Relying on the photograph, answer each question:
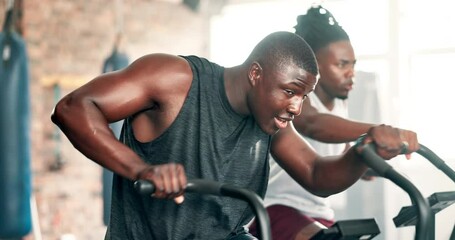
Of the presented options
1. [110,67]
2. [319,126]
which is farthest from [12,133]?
[319,126]

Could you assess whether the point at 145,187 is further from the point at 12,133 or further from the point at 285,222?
the point at 12,133

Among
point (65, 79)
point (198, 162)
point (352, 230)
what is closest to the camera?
point (352, 230)

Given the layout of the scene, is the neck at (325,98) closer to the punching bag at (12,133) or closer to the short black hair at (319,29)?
the short black hair at (319,29)

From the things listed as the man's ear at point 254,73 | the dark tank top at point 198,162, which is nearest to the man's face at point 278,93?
the man's ear at point 254,73

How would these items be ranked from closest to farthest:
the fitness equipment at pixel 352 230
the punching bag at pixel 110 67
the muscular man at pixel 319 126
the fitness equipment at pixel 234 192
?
the fitness equipment at pixel 234 192 → the fitness equipment at pixel 352 230 → the muscular man at pixel 319 126 → the punching bag at pixel 110 67

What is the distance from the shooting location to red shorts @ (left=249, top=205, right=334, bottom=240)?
2570 millimetres

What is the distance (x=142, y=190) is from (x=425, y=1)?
5465 millimetres

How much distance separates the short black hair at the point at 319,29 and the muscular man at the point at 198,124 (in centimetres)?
86

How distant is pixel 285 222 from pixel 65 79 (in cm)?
357

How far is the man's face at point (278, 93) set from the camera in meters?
1.96

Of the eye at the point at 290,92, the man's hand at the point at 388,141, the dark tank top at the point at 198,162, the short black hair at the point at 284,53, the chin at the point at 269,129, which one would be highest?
the short black hair at the point at 284,53

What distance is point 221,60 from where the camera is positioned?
717 cm

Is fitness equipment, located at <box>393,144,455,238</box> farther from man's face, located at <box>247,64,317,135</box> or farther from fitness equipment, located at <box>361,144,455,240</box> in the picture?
man's face, located at <box>247,64,317,135</box>

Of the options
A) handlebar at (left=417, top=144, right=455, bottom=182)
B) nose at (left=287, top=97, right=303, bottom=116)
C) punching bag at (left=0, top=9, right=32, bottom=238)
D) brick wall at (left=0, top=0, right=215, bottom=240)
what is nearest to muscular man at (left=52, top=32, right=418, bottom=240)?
nose at (left=287, top=97, right=303, bottom=116)
